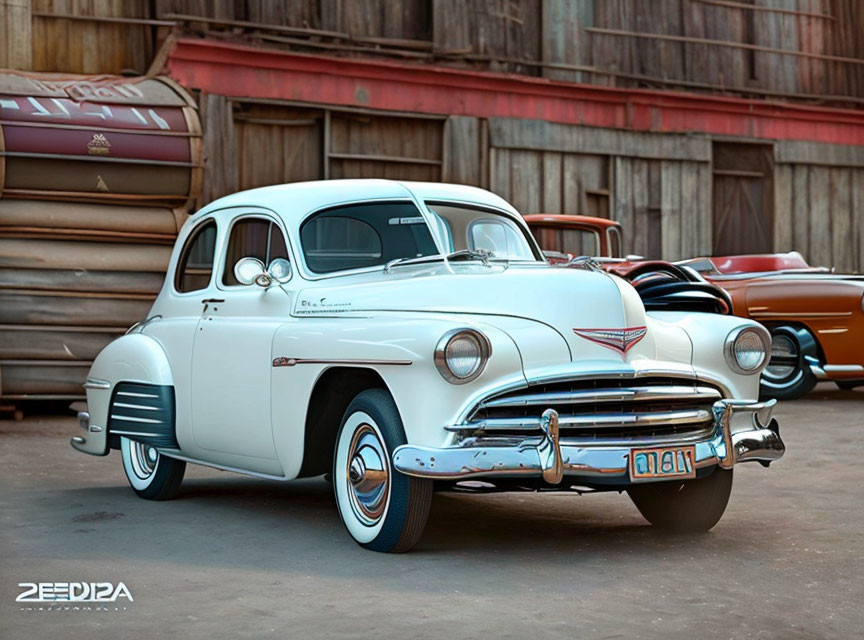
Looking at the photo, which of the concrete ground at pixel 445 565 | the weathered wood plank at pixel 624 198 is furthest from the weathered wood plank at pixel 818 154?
the concrete ground at pixel 445 565

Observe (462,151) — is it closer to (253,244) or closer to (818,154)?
(818,154)

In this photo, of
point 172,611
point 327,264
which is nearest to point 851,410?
point 327,264

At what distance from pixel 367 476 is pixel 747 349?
1783 mm

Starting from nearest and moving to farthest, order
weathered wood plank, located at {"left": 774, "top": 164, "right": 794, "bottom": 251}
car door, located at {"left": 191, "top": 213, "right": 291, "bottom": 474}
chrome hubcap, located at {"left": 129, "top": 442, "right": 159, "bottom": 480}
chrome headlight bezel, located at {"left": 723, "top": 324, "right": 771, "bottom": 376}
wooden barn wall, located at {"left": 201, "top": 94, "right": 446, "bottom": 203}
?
chrome headlight bezel, located at {"left": 723, "top": 324, "right": 771, "bottom": 376} < car door, located at {"left": 191, "top": 213, "right": 291, "bottom": 474} < chrome hubcap, located at {"left": 129, "top": 442, "right": 159, "bottom": 480} < wooden barn wall, located at {"left": 201, "top": 94, "right": 446, "bottom": 203} < weathered wood plank, located at {"left": 774, "top": 164, "right": 794, "bottom": 251}

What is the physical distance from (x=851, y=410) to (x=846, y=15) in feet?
31.4

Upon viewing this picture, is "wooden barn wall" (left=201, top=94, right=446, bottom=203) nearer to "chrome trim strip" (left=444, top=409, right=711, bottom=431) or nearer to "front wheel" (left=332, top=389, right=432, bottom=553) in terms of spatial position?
"front wheel" (left=332, top=389, right=432, bottom=553)

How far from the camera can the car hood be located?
5.55m

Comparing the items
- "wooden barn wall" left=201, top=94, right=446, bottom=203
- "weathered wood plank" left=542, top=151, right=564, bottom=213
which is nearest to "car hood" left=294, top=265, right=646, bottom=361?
"wooden barn wall" left=201, top=94, right=446, bottom=203

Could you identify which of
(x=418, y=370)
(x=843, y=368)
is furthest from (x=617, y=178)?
(x=418, y=370)

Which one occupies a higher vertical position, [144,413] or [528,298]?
[528,298]

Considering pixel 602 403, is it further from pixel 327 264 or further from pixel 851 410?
pixel 851 410

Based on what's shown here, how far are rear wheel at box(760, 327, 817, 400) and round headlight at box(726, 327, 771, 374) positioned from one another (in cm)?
637

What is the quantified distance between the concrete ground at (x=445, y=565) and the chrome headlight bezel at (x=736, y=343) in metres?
0.77

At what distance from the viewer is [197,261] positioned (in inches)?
297
